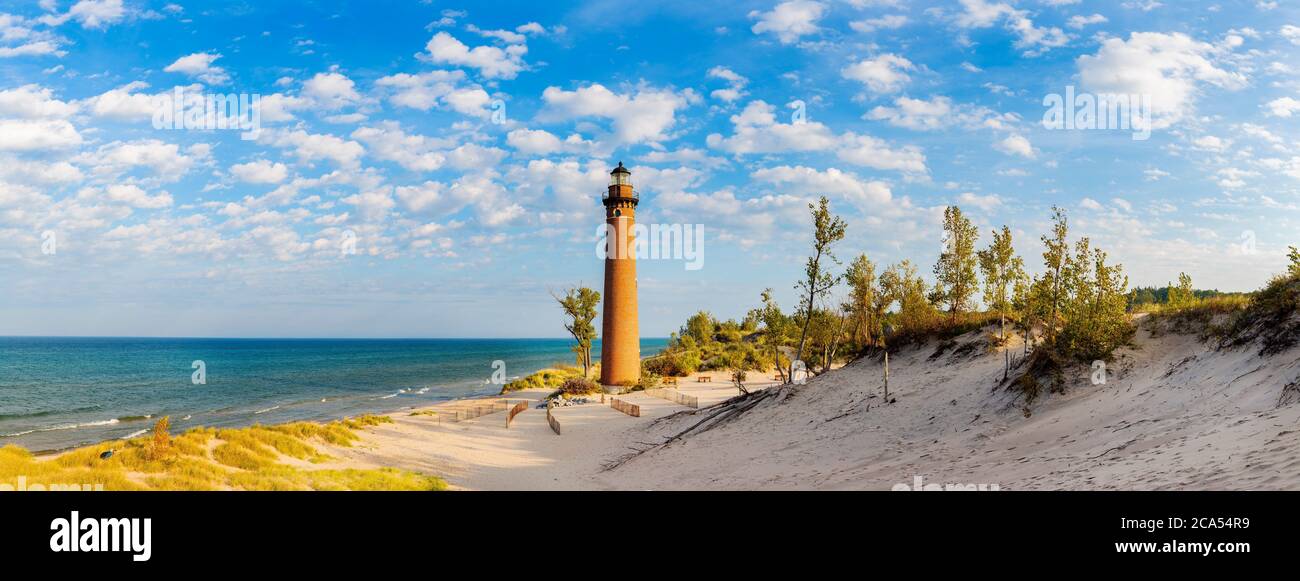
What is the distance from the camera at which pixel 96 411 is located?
1972 inches

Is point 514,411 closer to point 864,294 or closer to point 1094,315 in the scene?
point 864,294

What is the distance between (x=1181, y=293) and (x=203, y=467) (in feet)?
97.6

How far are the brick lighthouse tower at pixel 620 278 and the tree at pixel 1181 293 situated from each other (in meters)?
31.8

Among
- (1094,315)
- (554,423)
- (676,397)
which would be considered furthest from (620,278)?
(1094,315)

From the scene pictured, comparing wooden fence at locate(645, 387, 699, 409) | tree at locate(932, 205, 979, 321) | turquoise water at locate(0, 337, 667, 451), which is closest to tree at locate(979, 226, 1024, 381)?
tree at locate(932, 205, 979, 321)

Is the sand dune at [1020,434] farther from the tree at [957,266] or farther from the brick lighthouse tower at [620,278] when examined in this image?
the brick lighthouse tower at [620,278]

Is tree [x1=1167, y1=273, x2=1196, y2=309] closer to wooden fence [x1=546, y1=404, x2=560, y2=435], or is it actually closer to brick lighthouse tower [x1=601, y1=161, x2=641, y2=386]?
wooden fence [x1=546, y1=404, x2=560, y2=435]

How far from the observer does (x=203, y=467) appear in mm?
15062

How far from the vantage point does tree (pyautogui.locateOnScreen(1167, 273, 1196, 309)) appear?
19.2 metres

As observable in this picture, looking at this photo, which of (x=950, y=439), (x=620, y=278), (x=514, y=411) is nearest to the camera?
(x=950, y=439)
